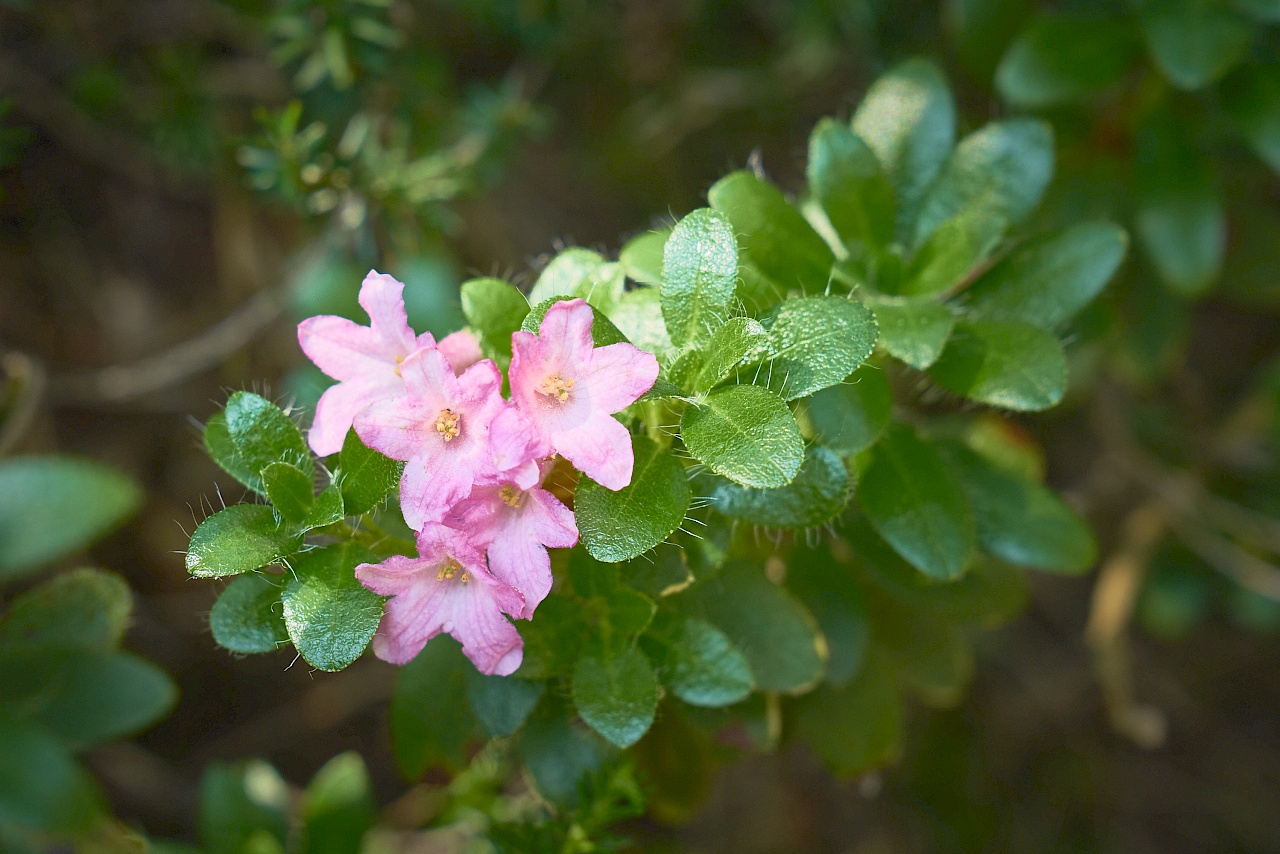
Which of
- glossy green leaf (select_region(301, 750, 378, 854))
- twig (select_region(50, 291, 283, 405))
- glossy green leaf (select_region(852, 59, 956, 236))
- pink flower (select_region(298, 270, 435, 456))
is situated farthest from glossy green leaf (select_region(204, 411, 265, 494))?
twig (select_region(50, 291, 283, 405))

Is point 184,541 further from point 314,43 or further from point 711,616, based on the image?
point 711,616

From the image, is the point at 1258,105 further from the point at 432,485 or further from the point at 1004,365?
the point at 432,485

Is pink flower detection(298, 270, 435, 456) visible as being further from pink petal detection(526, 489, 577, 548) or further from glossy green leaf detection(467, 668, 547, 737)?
glossy green leaf detection(467, 668, 547, 737)

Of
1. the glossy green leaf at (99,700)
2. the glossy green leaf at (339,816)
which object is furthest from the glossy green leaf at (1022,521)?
the glossy green leaf at (99,700)

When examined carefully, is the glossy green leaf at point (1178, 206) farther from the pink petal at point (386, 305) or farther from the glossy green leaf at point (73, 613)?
the glossy green leaf at point (73, 613)

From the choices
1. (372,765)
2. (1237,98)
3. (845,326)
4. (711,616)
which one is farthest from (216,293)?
(1237,98)
